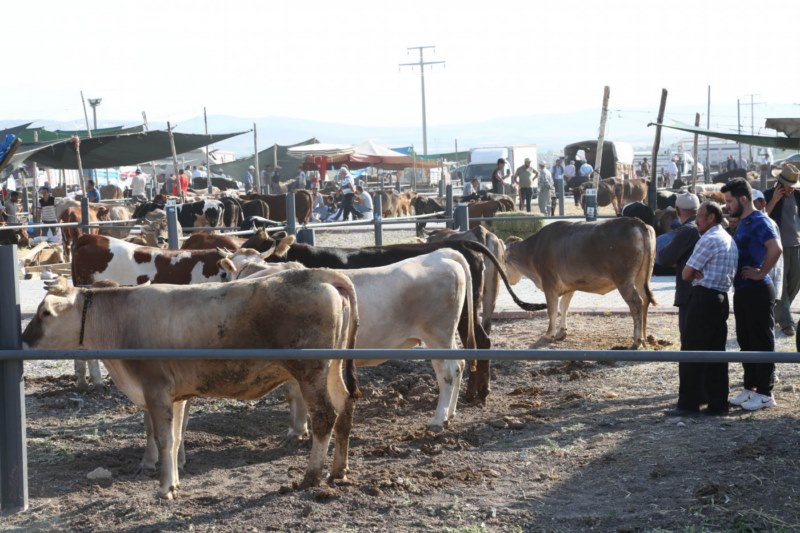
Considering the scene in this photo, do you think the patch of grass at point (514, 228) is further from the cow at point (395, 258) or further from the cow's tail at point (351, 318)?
the cow's tail at point (351, 318)

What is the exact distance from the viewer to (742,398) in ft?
26.2

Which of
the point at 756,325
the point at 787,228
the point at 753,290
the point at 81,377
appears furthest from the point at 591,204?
the point at 81,377

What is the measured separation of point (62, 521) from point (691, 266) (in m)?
5.01

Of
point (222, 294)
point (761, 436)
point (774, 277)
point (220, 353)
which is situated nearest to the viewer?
point (220, 353)

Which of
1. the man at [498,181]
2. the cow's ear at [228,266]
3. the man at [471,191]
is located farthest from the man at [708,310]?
the man at [498,181]

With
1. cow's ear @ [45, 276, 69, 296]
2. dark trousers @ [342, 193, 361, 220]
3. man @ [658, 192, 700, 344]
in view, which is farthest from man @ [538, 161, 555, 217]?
cow's ear @ [45, 276, 69, 296]

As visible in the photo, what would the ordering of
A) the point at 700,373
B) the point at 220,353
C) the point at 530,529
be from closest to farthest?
1. the point at 220,353
2. the point at 530,529
3. the point at 700,373

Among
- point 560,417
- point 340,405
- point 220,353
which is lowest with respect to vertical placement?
point 560,417

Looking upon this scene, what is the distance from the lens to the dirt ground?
5.52 m

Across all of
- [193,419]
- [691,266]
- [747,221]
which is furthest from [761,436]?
[193,419]

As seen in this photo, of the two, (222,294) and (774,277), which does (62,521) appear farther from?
(774,277)

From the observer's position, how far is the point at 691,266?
7.88 meters

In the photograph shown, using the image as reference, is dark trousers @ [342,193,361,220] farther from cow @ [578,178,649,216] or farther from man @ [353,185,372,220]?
cow @ [578,178,649,216]

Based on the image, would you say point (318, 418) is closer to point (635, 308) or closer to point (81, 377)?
point (81, 377)
